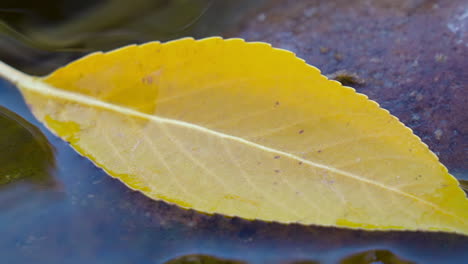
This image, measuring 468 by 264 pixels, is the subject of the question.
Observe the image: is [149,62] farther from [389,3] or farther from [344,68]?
[389,3]

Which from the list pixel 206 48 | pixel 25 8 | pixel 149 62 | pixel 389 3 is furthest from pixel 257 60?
pixel 25 8

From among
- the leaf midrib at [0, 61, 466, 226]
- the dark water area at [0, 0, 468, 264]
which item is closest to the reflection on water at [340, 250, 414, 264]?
the dark water area at [0, 0, 468, 264]

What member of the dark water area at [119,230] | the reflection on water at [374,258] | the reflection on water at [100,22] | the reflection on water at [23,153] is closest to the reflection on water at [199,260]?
the dark water area at [119,230]

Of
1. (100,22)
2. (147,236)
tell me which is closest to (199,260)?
(147,236)

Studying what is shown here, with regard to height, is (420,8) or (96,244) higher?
(420,8)

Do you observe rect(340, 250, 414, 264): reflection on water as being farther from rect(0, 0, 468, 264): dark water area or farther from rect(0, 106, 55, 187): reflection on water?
rect(0, 106, 55, 187): reflection on water

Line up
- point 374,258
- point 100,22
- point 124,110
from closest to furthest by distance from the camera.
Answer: point 374,258 < point 124,110 < point 100,22

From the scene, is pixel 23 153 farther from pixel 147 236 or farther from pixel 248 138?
pixel 248 138

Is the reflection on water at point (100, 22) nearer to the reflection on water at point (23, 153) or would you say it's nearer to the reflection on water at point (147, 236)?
the reflection on water at point (23, 153)
